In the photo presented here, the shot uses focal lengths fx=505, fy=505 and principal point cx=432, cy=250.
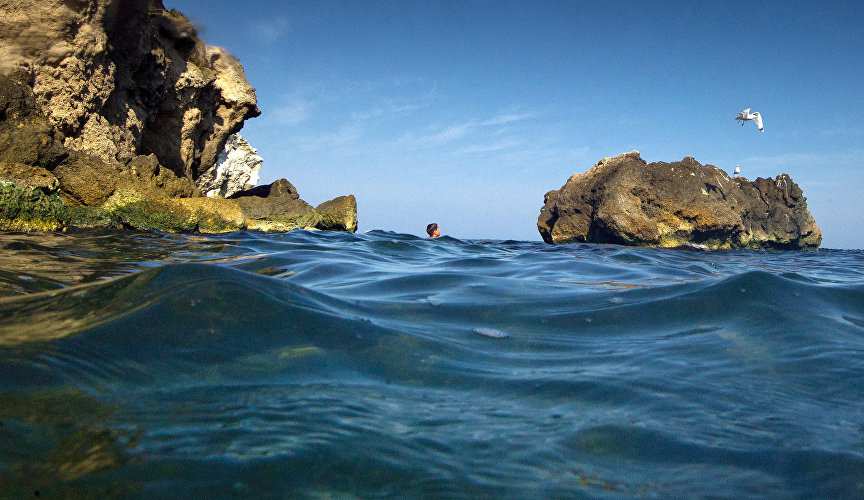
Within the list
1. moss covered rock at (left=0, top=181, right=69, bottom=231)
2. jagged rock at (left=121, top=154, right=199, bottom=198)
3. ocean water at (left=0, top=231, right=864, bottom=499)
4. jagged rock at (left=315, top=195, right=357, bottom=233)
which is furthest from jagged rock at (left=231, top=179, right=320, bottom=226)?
ocean water at (left=0, top=231, right=864, bottom=499)

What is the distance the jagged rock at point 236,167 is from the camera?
826 inches

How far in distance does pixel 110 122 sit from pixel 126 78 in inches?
58.4

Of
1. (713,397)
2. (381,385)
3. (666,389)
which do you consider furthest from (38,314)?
(713,397)

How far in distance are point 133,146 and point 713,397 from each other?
13.2 metres

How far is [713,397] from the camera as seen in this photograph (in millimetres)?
1831

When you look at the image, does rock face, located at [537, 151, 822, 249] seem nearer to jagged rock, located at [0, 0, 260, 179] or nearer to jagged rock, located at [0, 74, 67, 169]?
jagged rock, located at [0, 0, 260, 179]

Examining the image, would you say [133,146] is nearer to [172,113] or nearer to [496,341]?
[172,113]

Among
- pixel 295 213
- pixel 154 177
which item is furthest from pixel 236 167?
pixel 154 177

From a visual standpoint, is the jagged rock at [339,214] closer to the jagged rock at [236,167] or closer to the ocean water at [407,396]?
the jagged rock at [236,167]

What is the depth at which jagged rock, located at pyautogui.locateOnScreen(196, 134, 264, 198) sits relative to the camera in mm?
20984

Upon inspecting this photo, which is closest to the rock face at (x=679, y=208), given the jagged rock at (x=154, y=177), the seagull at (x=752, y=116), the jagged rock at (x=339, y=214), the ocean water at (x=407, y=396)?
the seagull at (x=752, y=116)

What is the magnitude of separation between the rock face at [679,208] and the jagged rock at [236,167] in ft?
49.6

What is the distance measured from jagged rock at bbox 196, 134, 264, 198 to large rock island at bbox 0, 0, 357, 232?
5.45 m

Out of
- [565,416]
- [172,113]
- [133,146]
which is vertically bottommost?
[565,416]
